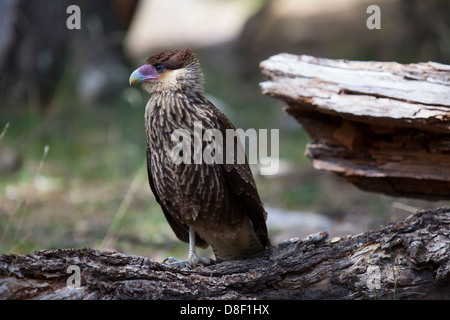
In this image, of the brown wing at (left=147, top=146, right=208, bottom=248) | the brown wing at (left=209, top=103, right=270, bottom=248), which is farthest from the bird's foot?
the brown wing at (left=209, top=103, right=270, bottom=248)

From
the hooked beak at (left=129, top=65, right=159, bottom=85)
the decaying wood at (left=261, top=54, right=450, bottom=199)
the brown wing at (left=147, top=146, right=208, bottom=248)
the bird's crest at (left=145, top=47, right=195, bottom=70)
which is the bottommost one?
the brown wing at (left=147, top=146, right=208, bottom=248)

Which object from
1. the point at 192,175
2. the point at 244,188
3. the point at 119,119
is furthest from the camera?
the point at 119,119

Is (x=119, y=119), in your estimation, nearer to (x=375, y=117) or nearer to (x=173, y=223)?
(x=173, y=223)

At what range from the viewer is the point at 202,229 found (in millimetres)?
3281

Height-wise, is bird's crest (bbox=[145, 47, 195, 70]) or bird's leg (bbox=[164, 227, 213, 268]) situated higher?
bird's crest (bbox=[145, 47, 195, 70])

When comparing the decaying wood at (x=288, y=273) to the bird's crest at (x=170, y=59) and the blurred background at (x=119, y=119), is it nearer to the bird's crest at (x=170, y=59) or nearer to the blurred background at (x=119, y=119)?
the blurred background at (x=119, y=119)

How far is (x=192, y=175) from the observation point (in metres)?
3.08

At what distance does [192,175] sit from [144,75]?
700 millimetres

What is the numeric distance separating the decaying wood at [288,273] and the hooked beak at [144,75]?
45.7 inches

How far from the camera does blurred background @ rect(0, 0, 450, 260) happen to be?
4.64 m

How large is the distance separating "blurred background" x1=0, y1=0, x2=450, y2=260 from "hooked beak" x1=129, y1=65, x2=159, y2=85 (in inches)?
26.0

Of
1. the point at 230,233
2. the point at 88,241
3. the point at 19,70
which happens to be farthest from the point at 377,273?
the point at 19,70

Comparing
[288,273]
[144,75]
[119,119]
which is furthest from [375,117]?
[119,119]

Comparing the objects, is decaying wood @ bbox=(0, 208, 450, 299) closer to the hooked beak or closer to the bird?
the bird
